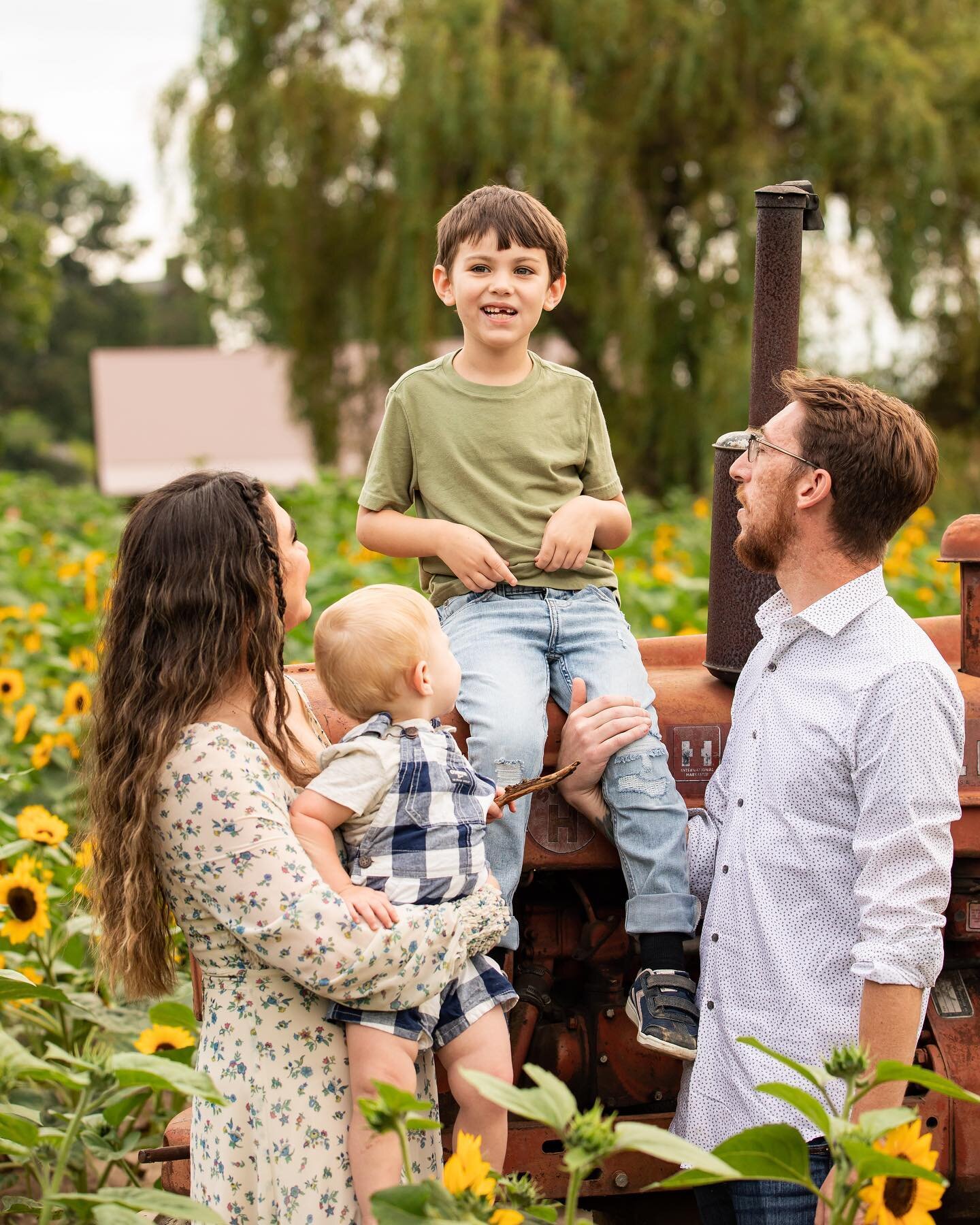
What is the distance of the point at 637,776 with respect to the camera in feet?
7.65

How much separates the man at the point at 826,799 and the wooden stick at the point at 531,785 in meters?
0.27

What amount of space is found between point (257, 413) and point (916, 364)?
49.6 ft

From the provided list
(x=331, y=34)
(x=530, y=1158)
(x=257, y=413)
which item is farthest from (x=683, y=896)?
(x=257, y=413)

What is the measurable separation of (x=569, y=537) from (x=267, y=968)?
94 centimetres

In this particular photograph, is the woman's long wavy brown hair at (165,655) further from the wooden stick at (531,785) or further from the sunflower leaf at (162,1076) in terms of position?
the sunflower leaf at (162,1076)

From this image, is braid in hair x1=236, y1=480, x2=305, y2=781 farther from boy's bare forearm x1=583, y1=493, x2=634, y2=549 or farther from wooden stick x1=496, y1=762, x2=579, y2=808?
boy's bare forearm x1=583, y1=493, x2=634, y2=549

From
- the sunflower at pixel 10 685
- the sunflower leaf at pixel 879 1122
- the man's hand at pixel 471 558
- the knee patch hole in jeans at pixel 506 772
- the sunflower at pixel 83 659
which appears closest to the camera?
the sunflower leaf at pixel 879 1122

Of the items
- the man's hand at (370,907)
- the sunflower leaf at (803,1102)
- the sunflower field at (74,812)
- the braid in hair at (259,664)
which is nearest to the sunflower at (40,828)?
the sunflower field at (74,812)

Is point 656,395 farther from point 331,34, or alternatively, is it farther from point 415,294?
point 331,34

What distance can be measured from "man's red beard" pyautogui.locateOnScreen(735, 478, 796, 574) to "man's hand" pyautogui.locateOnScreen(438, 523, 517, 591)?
433mm

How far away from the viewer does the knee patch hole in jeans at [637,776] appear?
2.33m

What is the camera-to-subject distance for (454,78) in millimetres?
10312

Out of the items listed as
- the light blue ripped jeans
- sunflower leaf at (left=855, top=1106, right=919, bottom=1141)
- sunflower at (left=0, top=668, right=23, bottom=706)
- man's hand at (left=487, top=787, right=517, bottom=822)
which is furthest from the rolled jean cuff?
sunflower at (left=0, top=668, right=23, bottom=706)

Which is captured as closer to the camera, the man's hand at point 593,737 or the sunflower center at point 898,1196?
the sunflower center at point 898,1196
